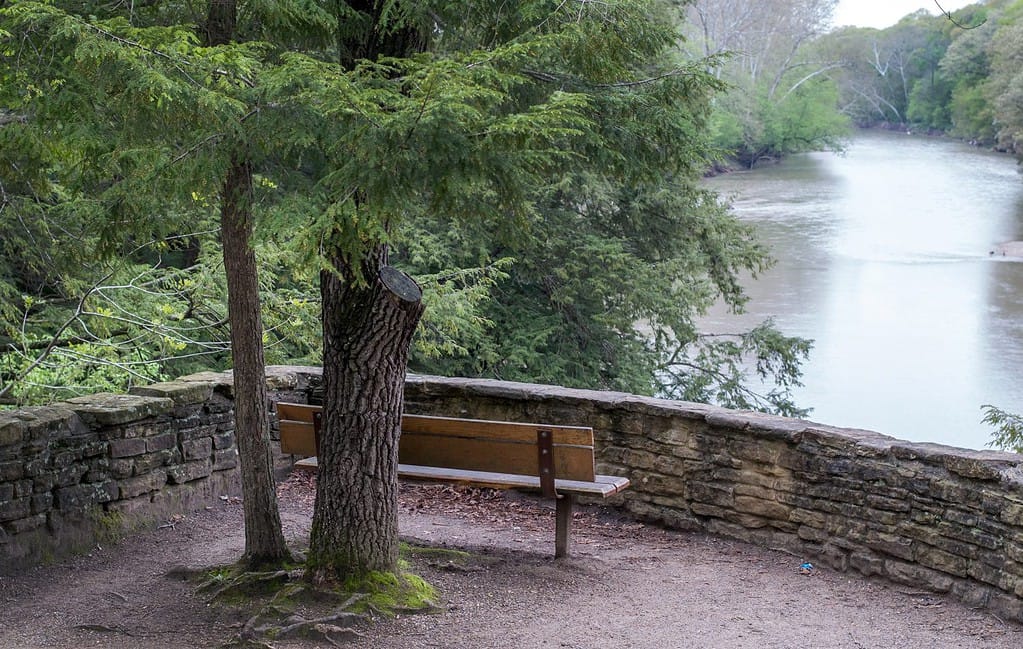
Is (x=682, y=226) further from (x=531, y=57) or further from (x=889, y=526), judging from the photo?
(x=531, y=57)

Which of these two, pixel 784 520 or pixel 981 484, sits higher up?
pixel 981 484

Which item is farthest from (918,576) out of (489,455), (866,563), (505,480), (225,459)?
(225,459)

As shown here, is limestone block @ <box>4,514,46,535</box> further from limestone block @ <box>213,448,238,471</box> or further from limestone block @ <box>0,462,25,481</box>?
limestone block @ <box>213,448,238,471</box>

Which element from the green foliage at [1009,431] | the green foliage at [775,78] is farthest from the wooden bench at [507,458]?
the green foliage at [775,78]

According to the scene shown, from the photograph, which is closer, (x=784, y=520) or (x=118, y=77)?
(x=118, y=77)

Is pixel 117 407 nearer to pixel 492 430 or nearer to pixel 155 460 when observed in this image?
pixel 155 460

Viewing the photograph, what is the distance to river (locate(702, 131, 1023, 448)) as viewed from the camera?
19.5m

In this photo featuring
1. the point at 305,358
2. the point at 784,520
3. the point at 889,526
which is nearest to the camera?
the point at 889,526

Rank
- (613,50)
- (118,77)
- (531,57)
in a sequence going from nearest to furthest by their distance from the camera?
(118,77), (531,57), (613,50)

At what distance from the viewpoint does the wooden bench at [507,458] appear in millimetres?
5426

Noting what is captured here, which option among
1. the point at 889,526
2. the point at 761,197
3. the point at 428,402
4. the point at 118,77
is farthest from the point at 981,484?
the point at 761,197

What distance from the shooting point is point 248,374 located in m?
4.87

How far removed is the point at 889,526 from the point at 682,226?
35.4 ft

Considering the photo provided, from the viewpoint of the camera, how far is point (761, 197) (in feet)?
108
